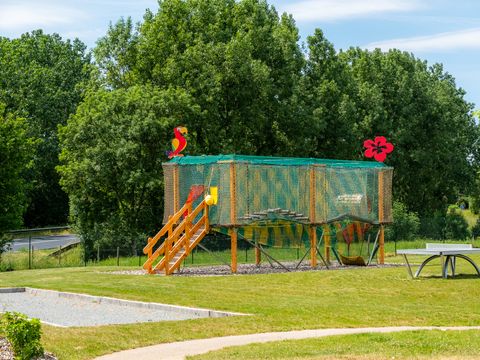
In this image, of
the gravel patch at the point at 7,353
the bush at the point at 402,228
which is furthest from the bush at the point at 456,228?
the gravel patch at the point at 7,353

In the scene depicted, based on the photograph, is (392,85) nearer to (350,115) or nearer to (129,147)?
(350,115)

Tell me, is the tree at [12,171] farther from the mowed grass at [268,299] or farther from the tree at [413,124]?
the tree at [413,124]

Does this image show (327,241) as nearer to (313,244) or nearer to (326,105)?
(313,244)

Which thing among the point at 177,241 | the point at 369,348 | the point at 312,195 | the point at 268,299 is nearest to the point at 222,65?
the point at 312,195

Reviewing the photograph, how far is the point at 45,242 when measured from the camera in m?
63.7

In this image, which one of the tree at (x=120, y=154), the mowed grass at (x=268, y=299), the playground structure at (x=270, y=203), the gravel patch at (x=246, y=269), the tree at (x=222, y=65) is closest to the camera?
the mowed grass at (x=268, y=299)

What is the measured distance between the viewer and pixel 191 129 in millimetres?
50500

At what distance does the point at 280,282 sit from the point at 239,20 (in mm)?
30694

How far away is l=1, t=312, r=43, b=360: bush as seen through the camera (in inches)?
494

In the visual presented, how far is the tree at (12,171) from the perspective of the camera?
159 feet

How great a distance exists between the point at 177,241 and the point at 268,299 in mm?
10210

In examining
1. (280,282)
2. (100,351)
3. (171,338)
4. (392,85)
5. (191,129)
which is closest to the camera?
(100,351)

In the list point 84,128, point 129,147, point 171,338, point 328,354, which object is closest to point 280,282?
point 171,338

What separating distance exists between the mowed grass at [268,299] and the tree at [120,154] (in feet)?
46.7
